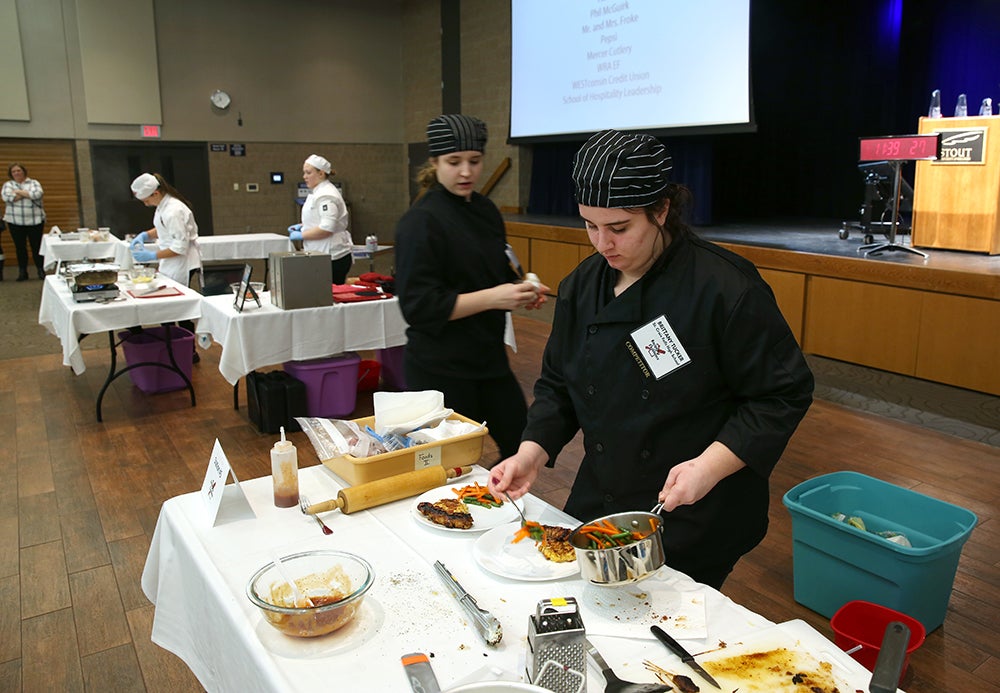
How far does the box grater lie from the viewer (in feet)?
3.13

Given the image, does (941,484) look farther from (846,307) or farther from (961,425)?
(846,307)

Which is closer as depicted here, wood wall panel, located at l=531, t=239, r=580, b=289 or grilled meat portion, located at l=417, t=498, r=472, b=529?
grilled meat portion, located at l=417, t=498, r=472, b=529

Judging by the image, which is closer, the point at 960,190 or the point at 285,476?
the point at 285,476

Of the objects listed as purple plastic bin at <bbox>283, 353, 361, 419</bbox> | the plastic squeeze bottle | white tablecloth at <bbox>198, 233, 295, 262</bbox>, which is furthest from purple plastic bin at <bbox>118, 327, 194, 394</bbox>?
the plastic squeeze bottle

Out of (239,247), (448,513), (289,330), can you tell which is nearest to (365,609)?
(448,513)

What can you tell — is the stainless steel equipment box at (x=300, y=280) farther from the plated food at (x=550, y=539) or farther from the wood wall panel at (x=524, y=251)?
the wood wall panel at (x=524, y=251)

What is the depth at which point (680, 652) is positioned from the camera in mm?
1053

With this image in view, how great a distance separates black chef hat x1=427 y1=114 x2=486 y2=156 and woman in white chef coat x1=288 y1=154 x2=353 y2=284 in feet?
10.4

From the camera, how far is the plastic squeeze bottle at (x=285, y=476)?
4.91 feet

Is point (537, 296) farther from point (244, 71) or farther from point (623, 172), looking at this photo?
point (244, 71)

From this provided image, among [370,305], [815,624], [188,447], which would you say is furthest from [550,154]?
[815,624]

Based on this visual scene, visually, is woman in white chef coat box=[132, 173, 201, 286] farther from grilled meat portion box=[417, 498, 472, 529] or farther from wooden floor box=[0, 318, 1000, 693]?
grilled meat portion box=[417, 498, 472, 529]

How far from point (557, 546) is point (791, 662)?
1.39 ft

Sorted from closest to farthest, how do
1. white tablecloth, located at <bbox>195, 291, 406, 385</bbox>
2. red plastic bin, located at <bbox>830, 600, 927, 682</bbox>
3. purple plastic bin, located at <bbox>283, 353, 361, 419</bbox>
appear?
1. red plastic bin, located at <bbox>830, 600, 927, 682</bbox>
2. white tablecloth, located at <bbox>195, 291, 406, 385</bbox>
3. purple plastic bin, located at <bbox>283, 353, 361, 419</bbox>
